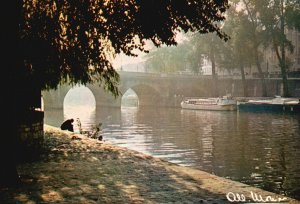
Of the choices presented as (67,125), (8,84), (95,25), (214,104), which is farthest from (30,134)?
(214,104)

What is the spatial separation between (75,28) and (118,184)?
15.1ft

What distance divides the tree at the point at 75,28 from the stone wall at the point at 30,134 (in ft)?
1.29

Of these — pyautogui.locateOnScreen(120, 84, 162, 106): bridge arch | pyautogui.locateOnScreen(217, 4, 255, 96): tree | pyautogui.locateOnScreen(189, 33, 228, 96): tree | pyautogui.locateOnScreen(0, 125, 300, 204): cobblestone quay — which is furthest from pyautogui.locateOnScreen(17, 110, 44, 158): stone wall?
pyautogui.locateOnScreen(120, 84, 162, 106): bridge arch

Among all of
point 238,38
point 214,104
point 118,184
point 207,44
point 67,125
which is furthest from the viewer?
point 207,44

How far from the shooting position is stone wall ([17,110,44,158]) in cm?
1103

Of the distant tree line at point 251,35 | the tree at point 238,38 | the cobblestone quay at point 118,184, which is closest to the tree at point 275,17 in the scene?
the distant tree line at point 251,35

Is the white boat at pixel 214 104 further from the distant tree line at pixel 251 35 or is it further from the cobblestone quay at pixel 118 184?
the cobblestone quay at pixel 118 184

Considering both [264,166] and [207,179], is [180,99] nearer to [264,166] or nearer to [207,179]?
[264,166]

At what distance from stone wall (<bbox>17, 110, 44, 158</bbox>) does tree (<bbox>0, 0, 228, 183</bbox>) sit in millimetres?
394

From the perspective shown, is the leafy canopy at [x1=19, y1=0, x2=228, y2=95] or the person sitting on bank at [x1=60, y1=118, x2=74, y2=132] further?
the person sitting on bank at [x1=60, y1=118, x2=74, y2=132]

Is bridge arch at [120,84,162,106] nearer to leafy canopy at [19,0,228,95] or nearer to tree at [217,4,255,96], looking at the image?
tree at [217,4,255,96]

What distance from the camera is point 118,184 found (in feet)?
25.1

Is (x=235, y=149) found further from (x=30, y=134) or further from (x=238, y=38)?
(x=238, y=38)
